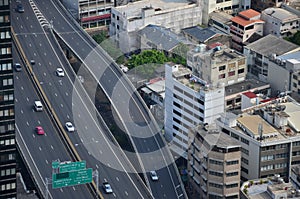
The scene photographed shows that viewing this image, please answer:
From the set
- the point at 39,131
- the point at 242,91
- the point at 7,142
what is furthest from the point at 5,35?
the point at 242,91

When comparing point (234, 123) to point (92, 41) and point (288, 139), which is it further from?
point (92, 41)

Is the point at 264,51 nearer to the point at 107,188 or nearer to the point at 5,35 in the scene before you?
the point at 107,188

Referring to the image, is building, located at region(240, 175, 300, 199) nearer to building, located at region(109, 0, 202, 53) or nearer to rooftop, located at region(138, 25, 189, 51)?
rooftop, located at region(138, 25, 189, 51)

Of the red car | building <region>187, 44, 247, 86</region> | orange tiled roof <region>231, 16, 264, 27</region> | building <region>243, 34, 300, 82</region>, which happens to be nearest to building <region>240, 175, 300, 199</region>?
building <region>187, 44, 247, 86</region>

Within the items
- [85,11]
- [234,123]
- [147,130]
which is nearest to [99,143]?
[147,130]

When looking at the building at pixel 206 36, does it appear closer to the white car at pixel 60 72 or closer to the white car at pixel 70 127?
the white car at pixel 60 72

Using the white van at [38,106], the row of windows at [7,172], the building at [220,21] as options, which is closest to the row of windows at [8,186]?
the row of windows at [7,172]
